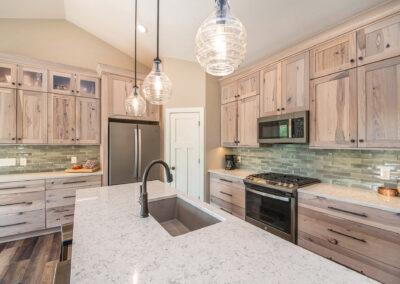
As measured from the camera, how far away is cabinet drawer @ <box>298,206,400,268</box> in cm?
141

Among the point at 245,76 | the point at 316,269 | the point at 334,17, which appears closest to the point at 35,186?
the point at 316,269

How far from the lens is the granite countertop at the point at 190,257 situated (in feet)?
2.26

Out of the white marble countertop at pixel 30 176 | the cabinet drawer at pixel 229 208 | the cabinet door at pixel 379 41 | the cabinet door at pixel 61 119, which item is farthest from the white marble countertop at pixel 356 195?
the cabinet door at pixel 61 119

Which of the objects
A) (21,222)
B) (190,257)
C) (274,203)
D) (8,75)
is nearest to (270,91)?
(274,203)

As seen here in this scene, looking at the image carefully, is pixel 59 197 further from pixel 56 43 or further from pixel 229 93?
pixel 229 93

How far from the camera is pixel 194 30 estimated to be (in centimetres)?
257

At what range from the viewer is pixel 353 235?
1595 mm

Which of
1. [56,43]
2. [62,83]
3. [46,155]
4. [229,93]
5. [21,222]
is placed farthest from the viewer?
[229,93]

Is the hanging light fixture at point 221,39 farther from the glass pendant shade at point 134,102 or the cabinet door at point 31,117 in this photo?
the cabinet door at point 31,117

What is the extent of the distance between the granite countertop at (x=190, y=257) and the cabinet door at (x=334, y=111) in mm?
1563

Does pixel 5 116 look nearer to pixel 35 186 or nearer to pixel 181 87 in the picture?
pixel 35 186

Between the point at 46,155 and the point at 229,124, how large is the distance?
10.7 ft

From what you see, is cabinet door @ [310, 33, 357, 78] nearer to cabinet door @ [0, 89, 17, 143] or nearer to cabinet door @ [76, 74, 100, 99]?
cabinet door @ [76, 74, 100, 99]

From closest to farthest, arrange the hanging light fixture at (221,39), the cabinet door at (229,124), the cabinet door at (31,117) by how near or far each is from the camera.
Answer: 1. the hanging light fixture at (221,39)
2. the cabinet door at (31,117)
3. the cabinet door at (229,124)
